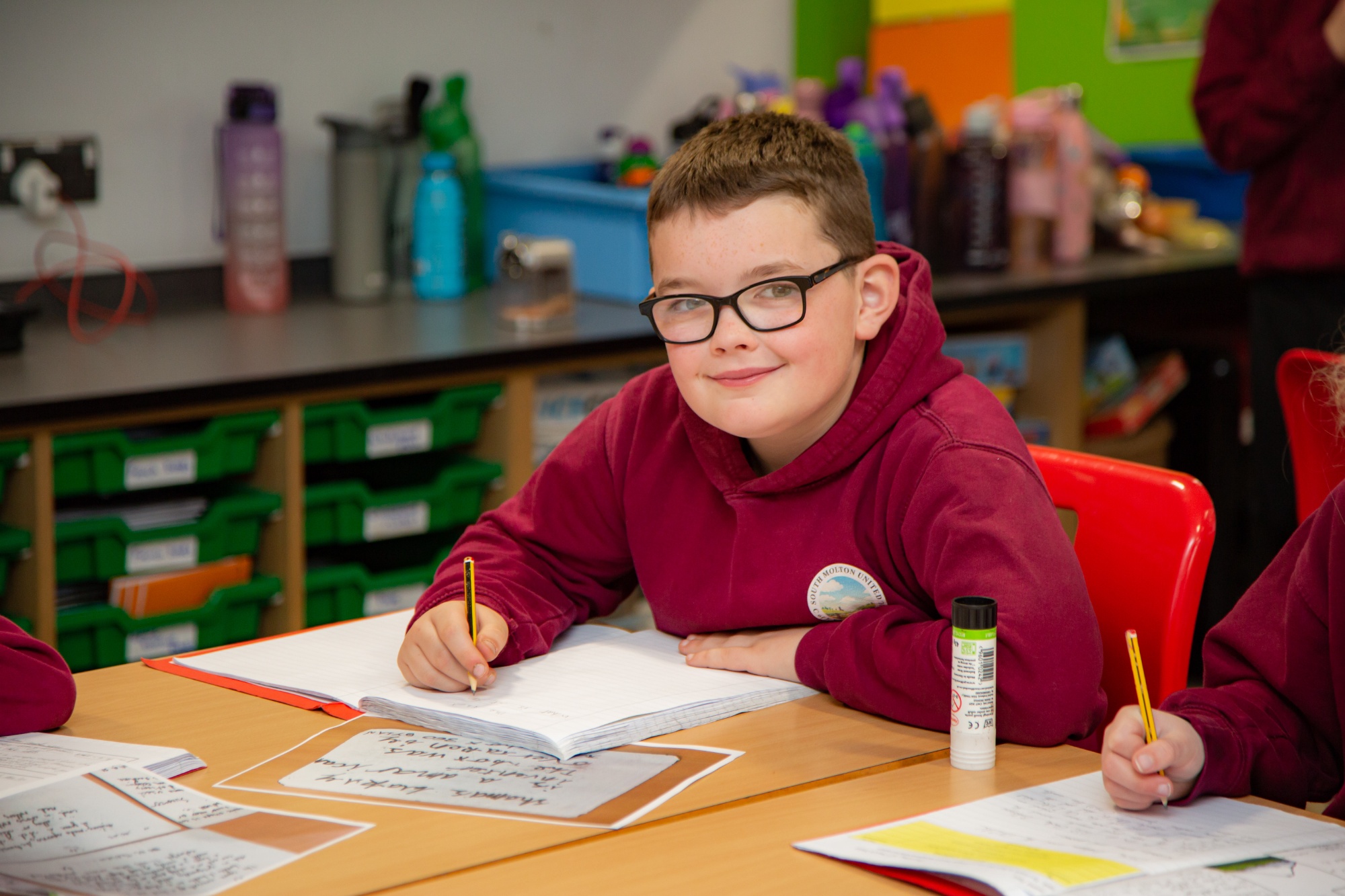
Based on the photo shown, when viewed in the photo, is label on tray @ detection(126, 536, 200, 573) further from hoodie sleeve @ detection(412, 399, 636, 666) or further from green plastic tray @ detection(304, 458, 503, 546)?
hoodie sleeve @ detection(412, 399, 636, 666)

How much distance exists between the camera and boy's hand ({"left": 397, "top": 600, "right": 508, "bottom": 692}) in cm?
108

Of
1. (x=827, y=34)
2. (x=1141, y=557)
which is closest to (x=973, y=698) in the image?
→ (x=1141, y=557)

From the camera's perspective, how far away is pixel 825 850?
0.82 metres

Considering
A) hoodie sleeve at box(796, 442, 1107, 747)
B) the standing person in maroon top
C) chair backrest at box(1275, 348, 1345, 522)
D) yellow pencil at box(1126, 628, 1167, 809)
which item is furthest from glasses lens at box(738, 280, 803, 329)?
the standing person in maroon top

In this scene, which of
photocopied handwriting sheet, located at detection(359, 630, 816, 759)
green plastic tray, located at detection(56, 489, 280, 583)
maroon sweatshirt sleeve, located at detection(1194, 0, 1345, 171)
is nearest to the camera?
photocopied handwriting sheet, located at detection(359, 630, 816, 759)

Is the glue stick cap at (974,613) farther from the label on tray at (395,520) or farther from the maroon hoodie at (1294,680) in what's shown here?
the label on tray at (395,520)

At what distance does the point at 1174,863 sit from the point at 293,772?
1.76 feet

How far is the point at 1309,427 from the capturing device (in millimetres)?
1694

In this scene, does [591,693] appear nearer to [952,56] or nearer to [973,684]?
→ [973,684]

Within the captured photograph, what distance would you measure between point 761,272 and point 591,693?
0.35 metres

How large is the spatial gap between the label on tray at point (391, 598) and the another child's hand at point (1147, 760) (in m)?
1.35

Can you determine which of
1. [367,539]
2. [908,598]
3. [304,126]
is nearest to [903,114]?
[304,126]

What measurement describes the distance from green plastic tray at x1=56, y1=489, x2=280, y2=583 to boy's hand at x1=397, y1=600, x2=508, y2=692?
87cm

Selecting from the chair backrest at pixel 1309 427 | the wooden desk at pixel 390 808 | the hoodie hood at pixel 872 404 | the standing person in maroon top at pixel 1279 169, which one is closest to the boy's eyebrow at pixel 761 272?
the hoodie hood at pixel 872 404
